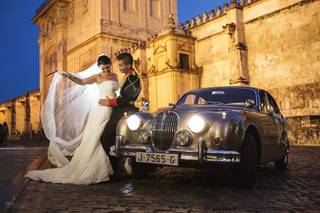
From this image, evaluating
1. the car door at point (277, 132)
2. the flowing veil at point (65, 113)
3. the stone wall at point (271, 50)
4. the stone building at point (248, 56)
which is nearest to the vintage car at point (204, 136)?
the car door at point (277, 132)

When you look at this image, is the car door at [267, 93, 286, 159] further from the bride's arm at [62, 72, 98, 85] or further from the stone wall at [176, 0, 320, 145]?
the stone wall at [176, 0, 320, 145]

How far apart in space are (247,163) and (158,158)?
122cm

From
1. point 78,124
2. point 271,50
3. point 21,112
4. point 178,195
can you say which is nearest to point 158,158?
point 178,195

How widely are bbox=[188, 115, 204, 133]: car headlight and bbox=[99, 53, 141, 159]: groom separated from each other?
155cm

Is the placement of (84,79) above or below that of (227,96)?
above

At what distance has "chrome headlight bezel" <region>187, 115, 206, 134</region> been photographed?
168 inches

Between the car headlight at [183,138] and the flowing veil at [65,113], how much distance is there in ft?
7.72

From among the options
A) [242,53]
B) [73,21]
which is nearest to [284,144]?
[242,53]

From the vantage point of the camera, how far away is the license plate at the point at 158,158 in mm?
4285

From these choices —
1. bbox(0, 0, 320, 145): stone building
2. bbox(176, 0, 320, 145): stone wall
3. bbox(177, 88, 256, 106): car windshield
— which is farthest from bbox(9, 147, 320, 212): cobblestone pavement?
bbox(176, 0, 320, 145): stone wall

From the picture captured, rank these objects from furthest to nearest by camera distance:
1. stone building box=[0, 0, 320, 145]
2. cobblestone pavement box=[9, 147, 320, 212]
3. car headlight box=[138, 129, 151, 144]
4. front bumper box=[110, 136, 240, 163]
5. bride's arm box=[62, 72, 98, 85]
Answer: stone building box=[0, 0, 320, 145]
bride's arm box=[62, 72, 98, 85]
car headlight box=[138, 129, 151, 144]
front bumper box=[110, 136, 240, 163]
cobblestone pavement box=[9, 147, 320, 212]

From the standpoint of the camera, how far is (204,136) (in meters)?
4.23

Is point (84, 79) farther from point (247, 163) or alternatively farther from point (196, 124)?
point (247, 163)

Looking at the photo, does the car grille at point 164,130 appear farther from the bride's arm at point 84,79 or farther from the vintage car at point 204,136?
the bride's arm at point 84,79
